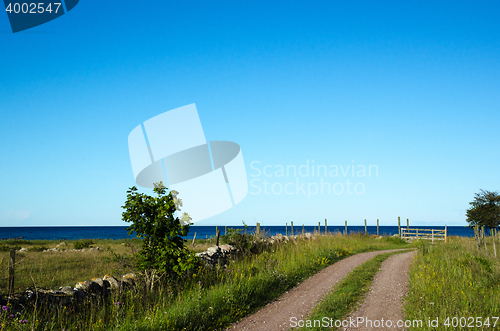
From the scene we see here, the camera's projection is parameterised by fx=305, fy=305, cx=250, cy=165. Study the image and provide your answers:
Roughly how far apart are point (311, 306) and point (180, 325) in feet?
10.8

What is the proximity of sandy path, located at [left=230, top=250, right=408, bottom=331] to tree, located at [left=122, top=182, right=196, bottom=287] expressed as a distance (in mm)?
2126

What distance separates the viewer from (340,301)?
7582 mm

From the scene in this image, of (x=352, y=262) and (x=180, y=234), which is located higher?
(x=180, y=234)

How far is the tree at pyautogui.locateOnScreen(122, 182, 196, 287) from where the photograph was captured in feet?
25.3

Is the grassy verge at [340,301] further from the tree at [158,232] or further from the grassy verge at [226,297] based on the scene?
the tree at [158,232]

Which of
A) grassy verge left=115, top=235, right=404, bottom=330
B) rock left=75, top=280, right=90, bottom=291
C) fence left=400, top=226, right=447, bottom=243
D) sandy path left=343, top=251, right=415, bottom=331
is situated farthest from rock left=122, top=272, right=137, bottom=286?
fence left=400, top=226, right=447, bottom=243

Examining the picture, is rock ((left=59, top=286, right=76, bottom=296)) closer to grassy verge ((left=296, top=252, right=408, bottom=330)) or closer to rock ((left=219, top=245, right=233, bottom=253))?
grassy verge ((left=296, top=252, right=408, bottom=330))

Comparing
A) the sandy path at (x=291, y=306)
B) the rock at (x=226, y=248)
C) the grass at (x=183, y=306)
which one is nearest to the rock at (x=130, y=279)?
the grass at (x=183, y=306)

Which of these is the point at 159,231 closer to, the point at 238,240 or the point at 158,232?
the point at 158,232

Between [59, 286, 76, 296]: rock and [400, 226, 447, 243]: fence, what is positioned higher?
[59, 286, 76, 296]: rock

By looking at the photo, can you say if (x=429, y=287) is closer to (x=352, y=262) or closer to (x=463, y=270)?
(x=463, y=270)

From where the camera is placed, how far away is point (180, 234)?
791 centimetres

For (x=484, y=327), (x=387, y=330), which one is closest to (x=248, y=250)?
(x=387, y=330)

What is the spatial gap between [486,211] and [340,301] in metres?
33.9
